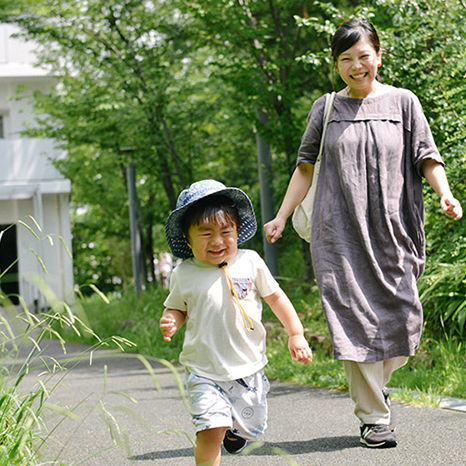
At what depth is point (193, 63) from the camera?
11562mm

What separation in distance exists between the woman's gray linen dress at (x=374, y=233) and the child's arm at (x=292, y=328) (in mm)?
468

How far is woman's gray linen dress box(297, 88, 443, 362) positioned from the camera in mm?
3445

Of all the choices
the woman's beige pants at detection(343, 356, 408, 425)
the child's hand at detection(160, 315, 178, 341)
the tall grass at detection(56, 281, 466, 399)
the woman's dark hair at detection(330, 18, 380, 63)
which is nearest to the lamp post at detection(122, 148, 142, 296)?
the tall grass at detection(56, 281, 466, 399)

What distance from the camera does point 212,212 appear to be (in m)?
2.95

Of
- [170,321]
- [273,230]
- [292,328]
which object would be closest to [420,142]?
[273,230]

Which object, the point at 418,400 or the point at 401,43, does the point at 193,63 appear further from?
the point at 418,400

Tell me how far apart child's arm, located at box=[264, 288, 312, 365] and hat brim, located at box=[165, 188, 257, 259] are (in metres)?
0.35

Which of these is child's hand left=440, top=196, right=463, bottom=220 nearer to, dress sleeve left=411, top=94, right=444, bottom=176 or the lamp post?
dress sleeve left=411, top=94, right=444, bottom=176

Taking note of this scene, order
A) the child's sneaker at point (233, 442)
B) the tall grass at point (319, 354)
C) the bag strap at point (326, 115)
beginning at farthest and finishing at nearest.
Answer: the tall grass at point (319, 354)
the bag strap at point (326, 115)
the child's sneaker at point (233, 442)

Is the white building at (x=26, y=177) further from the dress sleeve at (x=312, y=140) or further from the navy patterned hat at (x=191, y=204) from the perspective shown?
the navy patterned hat at (x=191, y=204)

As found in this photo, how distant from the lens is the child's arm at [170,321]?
114 inches

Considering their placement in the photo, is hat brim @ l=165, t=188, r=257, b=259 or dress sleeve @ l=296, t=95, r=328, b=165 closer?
hat brim @ l=165, t=188, r=257, b=259

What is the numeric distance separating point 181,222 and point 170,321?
416mm

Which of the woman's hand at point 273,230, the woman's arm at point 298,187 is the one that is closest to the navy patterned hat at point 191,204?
the woman's hand at point 273,230
